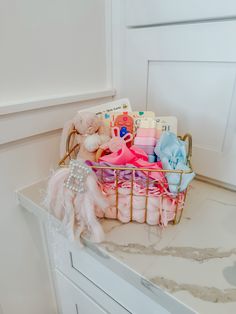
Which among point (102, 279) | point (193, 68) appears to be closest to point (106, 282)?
point (102, 279)

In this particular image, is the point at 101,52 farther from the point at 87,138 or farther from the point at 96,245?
the point at 96,245

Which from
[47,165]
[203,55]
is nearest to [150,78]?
[203,55]

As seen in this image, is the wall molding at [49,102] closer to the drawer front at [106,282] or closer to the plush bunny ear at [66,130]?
the plush bunny ear at [66,130]

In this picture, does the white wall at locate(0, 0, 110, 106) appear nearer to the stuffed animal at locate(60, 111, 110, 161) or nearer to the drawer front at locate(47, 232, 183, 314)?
the stuffed animal at locate(60, 111, 110, 161)

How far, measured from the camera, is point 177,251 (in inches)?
17.3

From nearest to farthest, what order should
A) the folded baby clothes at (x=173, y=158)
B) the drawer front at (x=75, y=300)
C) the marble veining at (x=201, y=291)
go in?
the marble veining at (x=201, y=291) < the folded baby clothes at (x=173, y=158) < the drawer front at (x=75, y=300)

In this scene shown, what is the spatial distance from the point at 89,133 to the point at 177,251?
320mm

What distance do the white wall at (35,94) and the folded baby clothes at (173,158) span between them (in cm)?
30

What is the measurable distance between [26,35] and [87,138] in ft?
0.91

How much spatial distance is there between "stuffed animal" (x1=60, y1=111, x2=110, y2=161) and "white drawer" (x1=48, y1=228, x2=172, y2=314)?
8.3 inches

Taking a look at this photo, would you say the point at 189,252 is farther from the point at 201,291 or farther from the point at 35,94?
the point at 35,94

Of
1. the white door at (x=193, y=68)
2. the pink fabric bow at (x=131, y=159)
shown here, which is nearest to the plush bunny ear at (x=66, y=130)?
the pink fabric bow at (x=131, y=159)

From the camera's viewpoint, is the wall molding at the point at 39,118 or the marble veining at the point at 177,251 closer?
the marble veining at the point at 177,251

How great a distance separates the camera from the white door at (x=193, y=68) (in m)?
0.55
